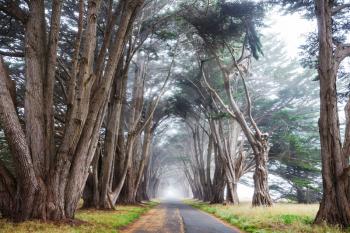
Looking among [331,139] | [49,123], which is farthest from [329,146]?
[49,123]

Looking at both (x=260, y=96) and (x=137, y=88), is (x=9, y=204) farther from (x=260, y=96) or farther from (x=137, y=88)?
(x=260, y=96)

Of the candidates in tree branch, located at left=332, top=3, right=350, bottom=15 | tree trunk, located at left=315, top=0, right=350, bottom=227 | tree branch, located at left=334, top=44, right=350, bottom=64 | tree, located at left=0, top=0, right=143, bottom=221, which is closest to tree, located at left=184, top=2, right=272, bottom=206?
tree branch, located at left=332, top=3, right=350, bottom=15

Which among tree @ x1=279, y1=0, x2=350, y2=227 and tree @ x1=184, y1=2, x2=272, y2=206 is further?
tree @ x1=184, y1=2, x2=272, y2=206

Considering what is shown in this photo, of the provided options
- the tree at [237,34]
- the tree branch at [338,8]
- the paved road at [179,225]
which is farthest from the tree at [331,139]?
the tree at [237,34]

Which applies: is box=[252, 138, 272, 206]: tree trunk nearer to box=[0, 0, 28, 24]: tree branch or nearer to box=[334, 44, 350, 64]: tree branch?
box=[334, 44, 350, 64]: tree branch

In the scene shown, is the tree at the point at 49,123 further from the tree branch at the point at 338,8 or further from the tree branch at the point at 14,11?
the tree branch at the point at 338,8

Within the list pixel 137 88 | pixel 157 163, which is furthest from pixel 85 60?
pixel 157 163

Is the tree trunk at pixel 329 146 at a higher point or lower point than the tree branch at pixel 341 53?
lower

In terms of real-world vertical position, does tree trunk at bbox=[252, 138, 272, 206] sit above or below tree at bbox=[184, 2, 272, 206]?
below

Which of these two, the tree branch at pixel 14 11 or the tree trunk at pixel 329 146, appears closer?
the tree branch at pixel 14 11

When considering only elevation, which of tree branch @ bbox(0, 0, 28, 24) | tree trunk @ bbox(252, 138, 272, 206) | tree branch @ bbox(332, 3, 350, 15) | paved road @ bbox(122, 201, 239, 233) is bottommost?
paved road @ bbox(122, 201, 239, 233)

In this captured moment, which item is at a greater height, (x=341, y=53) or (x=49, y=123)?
(x=341, y=53)

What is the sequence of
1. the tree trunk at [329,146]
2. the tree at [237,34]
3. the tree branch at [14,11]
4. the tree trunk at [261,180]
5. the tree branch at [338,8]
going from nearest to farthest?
1. the tree branch at [14,11]
2. the tree trunk at [329,146]
3. the tree branch at [338,8]
4. the tree at [237,34]
5. the tree trunk at [261,180]

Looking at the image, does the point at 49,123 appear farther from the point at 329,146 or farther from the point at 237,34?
the point at 237,34
